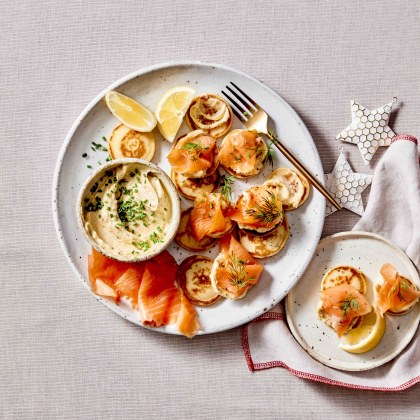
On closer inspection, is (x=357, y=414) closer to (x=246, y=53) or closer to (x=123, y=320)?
(x=123, y=320)

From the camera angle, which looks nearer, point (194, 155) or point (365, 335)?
point (194, 155)

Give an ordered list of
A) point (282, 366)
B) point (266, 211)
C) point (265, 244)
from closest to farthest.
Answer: point (266, 211), point (265, 244), point (282, 366)

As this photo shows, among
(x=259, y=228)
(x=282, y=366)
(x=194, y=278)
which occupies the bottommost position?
(x=282, y=366)

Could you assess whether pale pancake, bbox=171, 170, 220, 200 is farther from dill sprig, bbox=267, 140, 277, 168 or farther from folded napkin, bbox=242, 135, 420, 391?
folded napkin, bbox=242, 135, 420, 391

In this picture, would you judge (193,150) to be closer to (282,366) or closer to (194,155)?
(194,155)

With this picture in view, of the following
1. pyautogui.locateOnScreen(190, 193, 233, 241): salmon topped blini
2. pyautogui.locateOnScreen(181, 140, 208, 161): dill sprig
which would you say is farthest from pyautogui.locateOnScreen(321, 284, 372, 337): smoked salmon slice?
pyautogui.locateOnScreen(181, 140, 208, 161): dill sprig

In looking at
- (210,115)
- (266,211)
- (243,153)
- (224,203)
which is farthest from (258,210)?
(210,115)
